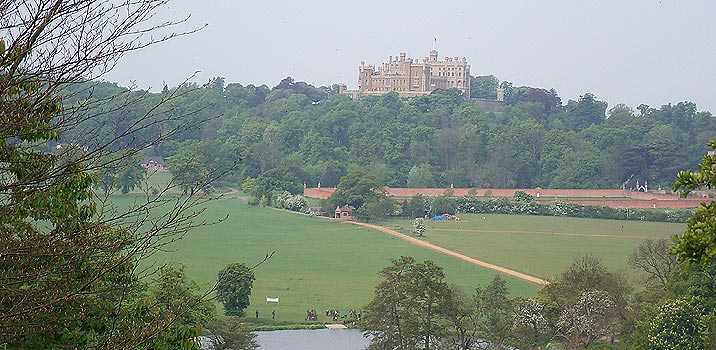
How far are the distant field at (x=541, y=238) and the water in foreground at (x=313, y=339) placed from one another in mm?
8750

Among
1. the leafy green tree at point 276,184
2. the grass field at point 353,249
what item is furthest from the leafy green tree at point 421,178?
the grass field at point 353,249

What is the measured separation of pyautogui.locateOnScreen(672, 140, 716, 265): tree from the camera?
14.5ft

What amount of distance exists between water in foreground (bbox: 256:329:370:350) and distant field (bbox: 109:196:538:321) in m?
1.40

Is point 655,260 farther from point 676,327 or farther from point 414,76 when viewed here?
point 414,76

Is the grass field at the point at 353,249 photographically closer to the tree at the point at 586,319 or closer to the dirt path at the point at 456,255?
the dirt path at the point at 456,255

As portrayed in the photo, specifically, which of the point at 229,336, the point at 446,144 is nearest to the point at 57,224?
the point at 229,336

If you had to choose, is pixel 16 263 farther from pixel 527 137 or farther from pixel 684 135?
pixel 684 135

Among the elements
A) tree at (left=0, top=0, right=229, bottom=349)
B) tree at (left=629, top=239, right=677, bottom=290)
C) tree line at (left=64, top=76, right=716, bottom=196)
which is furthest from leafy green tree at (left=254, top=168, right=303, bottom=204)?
tree at (left=0, top=0, right=229, bottom=349)

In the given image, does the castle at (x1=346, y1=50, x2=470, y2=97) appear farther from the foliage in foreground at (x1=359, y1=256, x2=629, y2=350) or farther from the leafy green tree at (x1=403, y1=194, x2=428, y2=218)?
the foliage in foreground at (x1=359, y1=256, x2=629, y2=350)

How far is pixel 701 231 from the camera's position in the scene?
4.46m

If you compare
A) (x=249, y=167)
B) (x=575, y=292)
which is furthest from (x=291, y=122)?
(x=575, y=292)

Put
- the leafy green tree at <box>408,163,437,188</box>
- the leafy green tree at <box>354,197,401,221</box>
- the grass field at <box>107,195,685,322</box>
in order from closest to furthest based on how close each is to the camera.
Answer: the grass field at <box>107,195,685,322</box> < the leafy green tree at <box>354,197,401,221</box> < the leafy green tree at <box>408,163,437,188</box>

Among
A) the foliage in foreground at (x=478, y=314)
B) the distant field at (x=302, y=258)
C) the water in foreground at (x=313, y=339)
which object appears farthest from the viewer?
the distant field at (x=302, y=258)

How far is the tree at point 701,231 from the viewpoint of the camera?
443 centimetres
